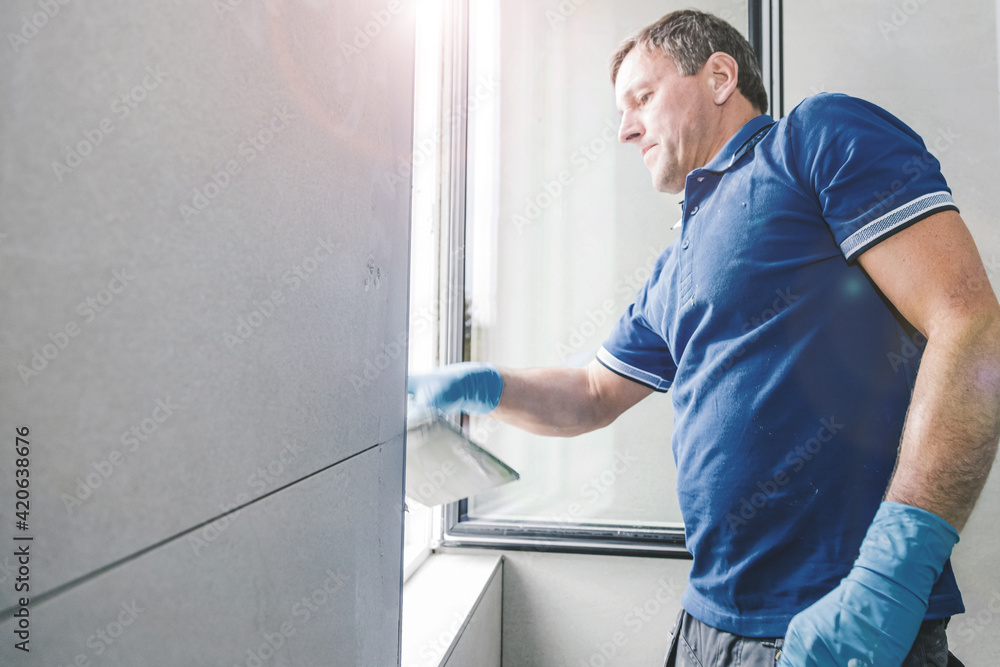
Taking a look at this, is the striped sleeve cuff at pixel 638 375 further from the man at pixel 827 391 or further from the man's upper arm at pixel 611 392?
the man at pixel 827 391

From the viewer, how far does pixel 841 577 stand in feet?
2.45

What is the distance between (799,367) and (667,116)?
1.91 ft

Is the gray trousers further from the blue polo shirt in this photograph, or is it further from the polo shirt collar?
the polo shirt collar

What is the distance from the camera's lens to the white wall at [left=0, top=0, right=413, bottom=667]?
9.3 inches

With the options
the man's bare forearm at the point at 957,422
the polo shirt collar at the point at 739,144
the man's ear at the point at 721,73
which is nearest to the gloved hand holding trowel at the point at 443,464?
the man's bare forearm at the point at 957,422

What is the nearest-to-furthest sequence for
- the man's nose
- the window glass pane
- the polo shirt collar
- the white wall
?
the white wall
the polo shirt collar
the man's nose
the window glass pane

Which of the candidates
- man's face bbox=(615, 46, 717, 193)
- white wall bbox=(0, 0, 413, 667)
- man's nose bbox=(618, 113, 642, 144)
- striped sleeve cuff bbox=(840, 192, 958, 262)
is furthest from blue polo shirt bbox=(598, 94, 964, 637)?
white wall bbox=(0, 0, 413, 667)

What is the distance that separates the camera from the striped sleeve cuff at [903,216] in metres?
0.70

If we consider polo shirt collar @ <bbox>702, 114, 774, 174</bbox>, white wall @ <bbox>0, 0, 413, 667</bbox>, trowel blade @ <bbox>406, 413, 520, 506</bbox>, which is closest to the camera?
white wall @ <bbox>0, 0, 413, 667</bbox>

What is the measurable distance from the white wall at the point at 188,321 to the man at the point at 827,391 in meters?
0.57

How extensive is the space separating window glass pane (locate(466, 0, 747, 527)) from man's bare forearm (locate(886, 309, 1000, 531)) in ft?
2.87

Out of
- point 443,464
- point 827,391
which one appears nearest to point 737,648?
point 827,391

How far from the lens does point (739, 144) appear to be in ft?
3.22

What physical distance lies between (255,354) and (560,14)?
63.4 inches
